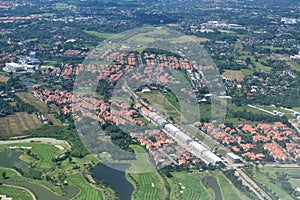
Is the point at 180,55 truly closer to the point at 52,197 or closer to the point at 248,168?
the point at 248,168

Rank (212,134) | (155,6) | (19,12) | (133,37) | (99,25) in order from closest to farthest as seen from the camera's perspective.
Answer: (212,134)
(133,37)
(99,25)
(19,12)
(155,6)

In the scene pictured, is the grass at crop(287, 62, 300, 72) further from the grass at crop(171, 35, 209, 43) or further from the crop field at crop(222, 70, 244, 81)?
the grass at crop(171, 35, 209, 43)

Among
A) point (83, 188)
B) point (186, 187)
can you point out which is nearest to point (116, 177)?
point (83, 188)

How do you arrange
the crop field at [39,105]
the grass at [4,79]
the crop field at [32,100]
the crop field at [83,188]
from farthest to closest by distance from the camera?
the grass at [4,79] → the crop field at [32,100] → the crop field at [39,105] → the crop field at [83,188]

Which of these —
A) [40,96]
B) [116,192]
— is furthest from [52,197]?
[40,96]

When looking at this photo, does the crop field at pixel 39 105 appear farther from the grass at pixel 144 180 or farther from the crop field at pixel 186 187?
the crop field at pixel 186 187

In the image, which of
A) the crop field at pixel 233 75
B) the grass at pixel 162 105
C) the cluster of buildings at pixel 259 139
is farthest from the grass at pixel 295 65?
the cluster of buildings at pixel 259 139
